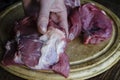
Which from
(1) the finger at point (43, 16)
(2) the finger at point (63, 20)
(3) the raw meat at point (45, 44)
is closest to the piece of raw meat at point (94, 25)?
(3) the raw meat at point (45, 44)

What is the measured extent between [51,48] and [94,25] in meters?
0.33

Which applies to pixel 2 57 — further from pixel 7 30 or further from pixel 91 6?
pixel 91 6

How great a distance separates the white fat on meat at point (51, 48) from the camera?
4.20 ft

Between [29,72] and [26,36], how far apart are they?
171 millimetres

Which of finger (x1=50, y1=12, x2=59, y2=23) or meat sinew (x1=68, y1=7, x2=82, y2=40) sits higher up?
finger (x1=50, y1=12, x2=59, y2=23)

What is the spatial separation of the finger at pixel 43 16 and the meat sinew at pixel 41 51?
6cm

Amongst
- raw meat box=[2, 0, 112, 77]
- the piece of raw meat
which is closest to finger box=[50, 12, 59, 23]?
raw meat box=[2, 0, 112, 77]

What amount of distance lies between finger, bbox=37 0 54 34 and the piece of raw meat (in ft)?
0.86

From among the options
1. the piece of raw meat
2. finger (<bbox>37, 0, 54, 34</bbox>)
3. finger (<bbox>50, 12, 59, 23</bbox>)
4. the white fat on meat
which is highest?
finger (<bbox>37, 0, 54, 34</bbox>)

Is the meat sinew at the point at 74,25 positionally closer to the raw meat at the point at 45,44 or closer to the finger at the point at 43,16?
the raw meat at the point at 45,44

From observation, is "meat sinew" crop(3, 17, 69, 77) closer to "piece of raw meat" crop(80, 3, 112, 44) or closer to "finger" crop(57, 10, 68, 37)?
"finger" crop(57, 10, 68, 37)

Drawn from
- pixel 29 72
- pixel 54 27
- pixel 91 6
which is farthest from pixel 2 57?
pixel 91 6

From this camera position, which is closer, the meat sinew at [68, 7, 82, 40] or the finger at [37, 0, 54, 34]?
the finger at [37, 0, 54, 34]

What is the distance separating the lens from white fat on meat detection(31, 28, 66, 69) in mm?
1280
